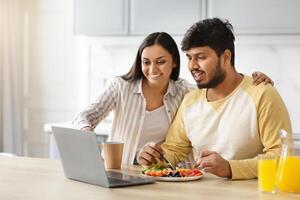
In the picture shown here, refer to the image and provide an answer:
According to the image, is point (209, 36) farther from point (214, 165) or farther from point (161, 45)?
point (214, 165)

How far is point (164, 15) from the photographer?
414 cm

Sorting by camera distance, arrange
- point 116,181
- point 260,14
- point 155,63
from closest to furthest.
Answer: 1. point 116,181
2. point 155,63
3. point 260,14

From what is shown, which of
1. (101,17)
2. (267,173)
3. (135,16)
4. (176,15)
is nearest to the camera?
(267,173)

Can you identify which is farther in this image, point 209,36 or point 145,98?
point 145,98

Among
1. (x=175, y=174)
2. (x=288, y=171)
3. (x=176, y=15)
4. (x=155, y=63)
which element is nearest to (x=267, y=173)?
(x=288, y=171)

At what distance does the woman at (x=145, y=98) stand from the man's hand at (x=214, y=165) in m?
0.63

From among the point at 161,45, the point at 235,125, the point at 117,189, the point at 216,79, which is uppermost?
the point at 161,45

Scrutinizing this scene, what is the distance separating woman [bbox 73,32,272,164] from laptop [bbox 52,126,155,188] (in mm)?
496

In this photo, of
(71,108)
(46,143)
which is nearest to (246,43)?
(71,108)

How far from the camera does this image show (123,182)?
7.06ft

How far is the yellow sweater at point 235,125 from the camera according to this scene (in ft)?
7.93

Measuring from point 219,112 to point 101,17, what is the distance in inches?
78.7

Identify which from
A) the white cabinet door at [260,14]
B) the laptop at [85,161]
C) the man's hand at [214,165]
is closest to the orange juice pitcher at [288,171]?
the man's hand at [214,165]

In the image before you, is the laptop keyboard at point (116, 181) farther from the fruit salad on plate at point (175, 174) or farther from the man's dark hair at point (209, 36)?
the man's dark hair at point (209, 36)
